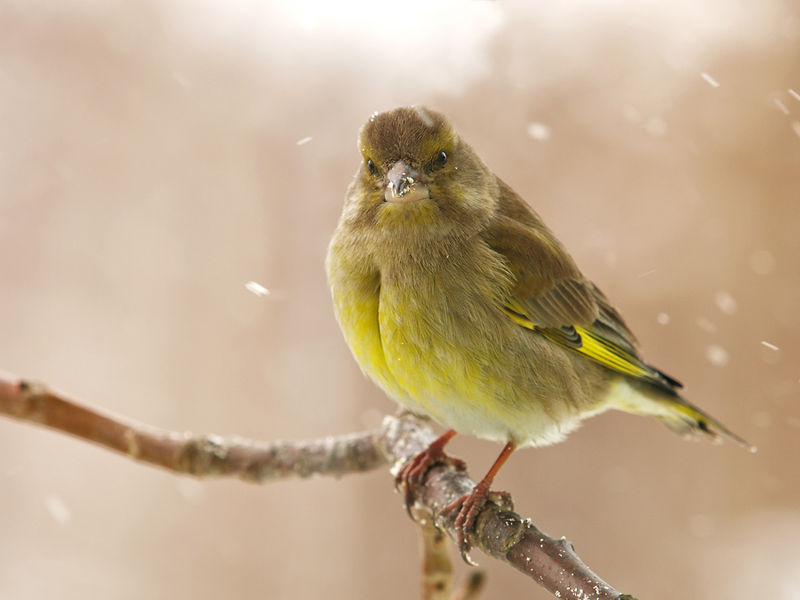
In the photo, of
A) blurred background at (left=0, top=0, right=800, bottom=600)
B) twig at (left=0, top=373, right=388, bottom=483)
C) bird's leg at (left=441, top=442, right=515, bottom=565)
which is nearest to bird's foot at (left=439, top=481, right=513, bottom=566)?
bird's leg at (left=441, top=442, right=515, bottom=565)

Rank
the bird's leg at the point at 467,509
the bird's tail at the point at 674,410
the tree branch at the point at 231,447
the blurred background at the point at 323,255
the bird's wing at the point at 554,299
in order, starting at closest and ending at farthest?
the bird's leg at the point at 467,509
the bird's wing at the point at 554,299
the tree branch at the point at 231,447
the bird's tail at the point at 674,410
the blurred background at the point at 323,255

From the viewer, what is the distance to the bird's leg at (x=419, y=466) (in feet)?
9.02

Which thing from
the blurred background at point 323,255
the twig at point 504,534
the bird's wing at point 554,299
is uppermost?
the blurred background at point 323,255

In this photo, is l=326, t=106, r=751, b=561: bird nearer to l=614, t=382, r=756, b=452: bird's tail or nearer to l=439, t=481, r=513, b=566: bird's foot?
l=439, t=481, r=513, b=566: bird's foot

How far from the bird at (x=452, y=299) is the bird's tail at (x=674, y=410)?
246mm

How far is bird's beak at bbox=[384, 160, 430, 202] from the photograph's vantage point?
241 centimetres

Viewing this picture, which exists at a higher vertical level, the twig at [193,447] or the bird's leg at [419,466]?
the bird's leg at [419,466]

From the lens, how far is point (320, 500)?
19.0 ft

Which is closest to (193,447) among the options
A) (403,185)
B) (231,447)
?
(231,447)

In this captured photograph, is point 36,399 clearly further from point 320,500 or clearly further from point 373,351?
point 320,500

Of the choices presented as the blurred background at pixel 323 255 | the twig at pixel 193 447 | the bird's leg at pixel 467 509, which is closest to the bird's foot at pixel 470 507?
the bird's leg at pixel 467 509

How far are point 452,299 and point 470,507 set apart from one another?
Result: 0.60 metres

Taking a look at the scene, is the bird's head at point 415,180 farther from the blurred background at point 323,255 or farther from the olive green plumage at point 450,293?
the blurred background at point 323,255

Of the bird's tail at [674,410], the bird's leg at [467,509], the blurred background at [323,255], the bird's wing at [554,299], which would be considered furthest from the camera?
the blurred background at [323,255]
